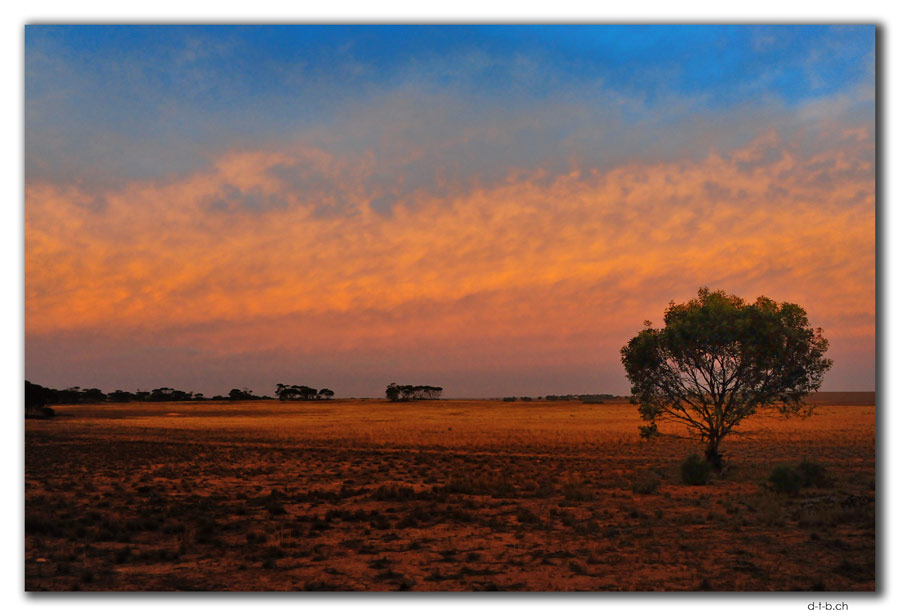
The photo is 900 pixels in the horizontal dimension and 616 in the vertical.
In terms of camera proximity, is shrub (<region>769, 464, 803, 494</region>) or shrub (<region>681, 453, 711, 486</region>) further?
shrub (<region>681, 453, 711, 486</region>)

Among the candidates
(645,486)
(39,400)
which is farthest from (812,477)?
(39,400)

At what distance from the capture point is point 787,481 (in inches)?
955

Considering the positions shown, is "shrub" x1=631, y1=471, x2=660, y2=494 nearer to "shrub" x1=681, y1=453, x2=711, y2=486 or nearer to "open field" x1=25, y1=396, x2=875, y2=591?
"open field" x1=25, y1=396, x2=875, y2=591

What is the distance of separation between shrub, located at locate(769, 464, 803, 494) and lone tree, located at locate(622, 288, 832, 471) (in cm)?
412

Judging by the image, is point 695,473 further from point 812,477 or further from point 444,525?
point 444,525

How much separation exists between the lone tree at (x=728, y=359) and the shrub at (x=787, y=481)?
4.12m

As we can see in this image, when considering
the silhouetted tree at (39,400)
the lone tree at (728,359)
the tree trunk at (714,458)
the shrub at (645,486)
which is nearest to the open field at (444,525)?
the shrub at (645,486)

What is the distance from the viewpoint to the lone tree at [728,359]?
28188 mm

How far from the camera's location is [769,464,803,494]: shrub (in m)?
24.1

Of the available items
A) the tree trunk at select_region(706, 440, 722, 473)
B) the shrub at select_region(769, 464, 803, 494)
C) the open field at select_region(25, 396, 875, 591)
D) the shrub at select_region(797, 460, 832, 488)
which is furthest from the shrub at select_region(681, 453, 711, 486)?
the shrub at select_region(797, 460, 832, 488)

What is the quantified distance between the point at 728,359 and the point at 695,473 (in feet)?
17.9

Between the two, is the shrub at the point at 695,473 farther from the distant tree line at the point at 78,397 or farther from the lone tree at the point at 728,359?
the distant tree line at the point at 78,397

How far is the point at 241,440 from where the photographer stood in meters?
64.2
